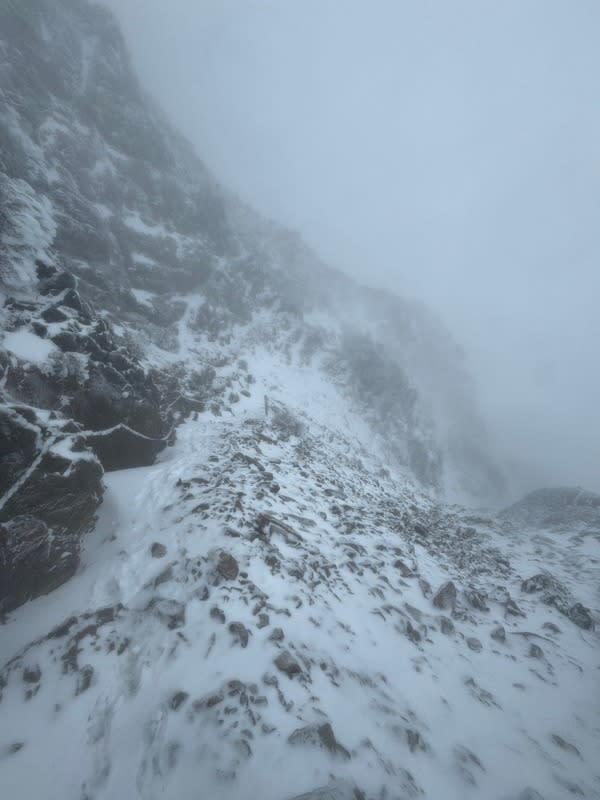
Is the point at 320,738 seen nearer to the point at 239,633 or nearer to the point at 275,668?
the point at 275,668

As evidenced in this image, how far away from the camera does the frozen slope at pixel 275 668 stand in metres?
3.46

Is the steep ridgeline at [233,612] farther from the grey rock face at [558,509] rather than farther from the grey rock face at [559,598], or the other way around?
the grey rock face at [558,509]

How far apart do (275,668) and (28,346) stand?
903 cm

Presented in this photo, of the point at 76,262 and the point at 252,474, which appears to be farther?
the point at 76,262

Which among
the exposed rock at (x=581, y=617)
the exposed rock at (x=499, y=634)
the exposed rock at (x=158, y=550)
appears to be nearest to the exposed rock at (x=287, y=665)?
the exposed rock at (x=158, y=550)

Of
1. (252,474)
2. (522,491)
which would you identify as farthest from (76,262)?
(522,491)

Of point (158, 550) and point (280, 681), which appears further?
point (158, 550)

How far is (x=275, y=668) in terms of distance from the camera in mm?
4266

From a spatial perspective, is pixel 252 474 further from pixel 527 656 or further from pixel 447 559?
pixel 527 656

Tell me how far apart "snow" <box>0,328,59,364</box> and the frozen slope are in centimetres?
360

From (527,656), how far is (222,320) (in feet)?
98.5

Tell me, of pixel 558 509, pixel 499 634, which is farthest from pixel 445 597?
pixel 558 509

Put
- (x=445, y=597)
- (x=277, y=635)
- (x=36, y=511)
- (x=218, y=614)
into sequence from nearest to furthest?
(x=277, y=635) < (x=218, y=614) < (x=36, y=511) < (x=445, y=597)

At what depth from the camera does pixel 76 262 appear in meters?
21.9
